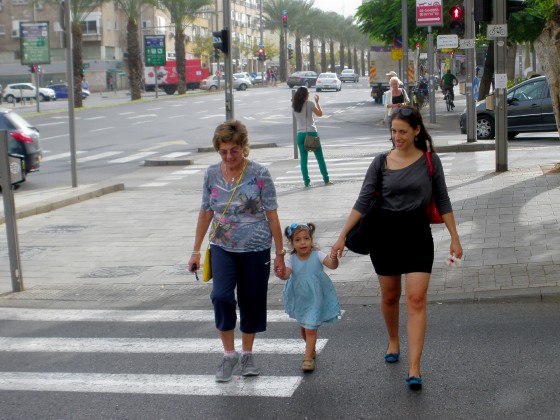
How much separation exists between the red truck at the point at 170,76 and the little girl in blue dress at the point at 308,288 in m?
76.7

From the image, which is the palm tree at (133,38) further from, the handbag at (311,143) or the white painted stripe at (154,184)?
the handbag at (311,143)

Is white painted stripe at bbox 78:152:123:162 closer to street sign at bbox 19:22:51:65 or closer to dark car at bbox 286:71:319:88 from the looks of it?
street sign at bbox 19:22:51:65

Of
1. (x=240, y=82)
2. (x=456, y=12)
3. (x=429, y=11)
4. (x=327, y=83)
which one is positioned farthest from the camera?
(x=240, y=82)

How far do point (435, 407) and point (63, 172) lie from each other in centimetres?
1966

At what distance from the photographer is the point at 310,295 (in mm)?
6391

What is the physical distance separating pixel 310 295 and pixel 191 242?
240 inches

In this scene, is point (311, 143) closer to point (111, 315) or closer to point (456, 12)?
point (111, 315)

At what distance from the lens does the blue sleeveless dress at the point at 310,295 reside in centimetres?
637

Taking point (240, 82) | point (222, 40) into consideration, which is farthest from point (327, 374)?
point (240, 82)

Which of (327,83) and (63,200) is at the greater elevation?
(327,83)

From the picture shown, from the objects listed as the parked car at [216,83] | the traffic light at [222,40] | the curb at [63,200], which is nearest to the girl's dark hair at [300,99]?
the curb at [63,200]

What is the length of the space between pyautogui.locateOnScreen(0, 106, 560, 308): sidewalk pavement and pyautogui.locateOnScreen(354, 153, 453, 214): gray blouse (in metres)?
0.27

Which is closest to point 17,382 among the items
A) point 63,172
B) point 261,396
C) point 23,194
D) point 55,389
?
point 55,389

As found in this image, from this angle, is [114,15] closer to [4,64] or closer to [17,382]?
[4,64]
